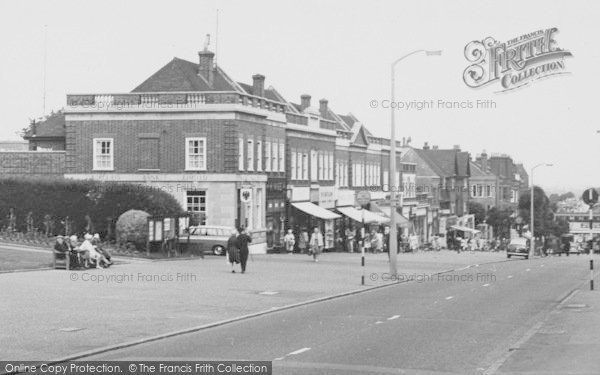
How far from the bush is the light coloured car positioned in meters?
4.74

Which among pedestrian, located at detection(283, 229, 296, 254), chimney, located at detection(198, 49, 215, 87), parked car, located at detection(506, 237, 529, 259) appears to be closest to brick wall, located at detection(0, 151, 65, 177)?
chimney, located at detection(198, 49, 215, 87)

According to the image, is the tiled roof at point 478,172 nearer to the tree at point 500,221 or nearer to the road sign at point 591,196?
the tree at point 500,221

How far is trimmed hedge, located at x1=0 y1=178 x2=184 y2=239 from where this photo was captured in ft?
152

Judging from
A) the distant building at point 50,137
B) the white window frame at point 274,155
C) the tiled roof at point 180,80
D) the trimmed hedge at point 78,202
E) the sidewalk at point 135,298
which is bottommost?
the sidewalk at point 135,298

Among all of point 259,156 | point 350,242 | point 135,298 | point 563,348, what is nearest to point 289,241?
point 259,156

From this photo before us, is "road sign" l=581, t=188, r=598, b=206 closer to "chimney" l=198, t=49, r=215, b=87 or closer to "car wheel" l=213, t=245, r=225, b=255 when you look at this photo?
"car wheel" l=213, t=245, r=225, b=255

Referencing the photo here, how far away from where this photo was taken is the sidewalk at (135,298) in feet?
58.9

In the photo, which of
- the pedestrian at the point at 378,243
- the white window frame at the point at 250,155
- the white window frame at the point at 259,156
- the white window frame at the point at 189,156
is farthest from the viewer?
the pedestrian at the point at 378,243

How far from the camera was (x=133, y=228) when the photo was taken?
41.8m

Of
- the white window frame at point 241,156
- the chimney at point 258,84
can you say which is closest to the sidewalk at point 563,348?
the white window frame at point 241,156

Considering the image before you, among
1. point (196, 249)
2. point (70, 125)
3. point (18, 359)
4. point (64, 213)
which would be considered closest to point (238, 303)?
point (18, 359)

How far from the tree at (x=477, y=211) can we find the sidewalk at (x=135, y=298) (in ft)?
259

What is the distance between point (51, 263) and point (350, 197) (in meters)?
43.3

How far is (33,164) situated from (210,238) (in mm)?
12395
